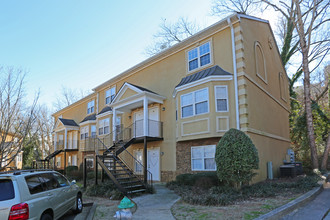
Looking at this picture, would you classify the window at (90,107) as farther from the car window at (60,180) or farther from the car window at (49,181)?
the car window at (49,181)

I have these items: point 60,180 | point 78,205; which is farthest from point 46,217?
point 78,205

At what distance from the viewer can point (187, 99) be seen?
1352 centimetres

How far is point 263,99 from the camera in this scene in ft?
47.5

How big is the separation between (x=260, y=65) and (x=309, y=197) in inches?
344

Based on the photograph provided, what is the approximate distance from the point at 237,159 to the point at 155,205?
11.7ft

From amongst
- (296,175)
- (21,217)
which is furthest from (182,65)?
(21,217)

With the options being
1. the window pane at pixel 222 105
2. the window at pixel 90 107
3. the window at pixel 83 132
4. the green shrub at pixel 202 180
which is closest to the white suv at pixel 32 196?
the green shrub at pixel 202 180

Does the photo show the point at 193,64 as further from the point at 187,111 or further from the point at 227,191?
the point at 227,191

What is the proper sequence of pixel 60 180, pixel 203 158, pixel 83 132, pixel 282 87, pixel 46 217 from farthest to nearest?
pixel 83 132 → pixel 282 87 → pixel 203 158 → pixel 60 180 → pixel 46 217

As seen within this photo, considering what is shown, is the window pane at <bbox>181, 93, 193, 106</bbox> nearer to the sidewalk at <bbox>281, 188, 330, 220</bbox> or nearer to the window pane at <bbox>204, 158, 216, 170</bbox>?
the window pane at <bbox>204, 158, 216, 170</bbox>

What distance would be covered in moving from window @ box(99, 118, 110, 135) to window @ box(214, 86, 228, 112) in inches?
435

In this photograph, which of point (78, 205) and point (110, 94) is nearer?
point (78, 205)

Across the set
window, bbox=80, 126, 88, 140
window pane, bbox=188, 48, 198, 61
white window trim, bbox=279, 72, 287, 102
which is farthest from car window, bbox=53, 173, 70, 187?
window, bbox=80, 126, 88, 140

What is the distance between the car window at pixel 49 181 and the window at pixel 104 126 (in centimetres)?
1374
